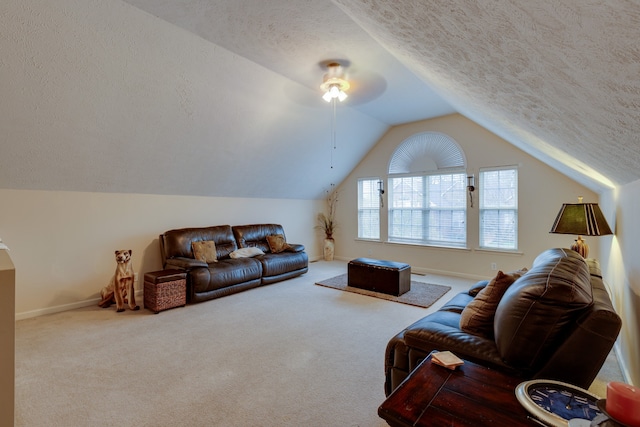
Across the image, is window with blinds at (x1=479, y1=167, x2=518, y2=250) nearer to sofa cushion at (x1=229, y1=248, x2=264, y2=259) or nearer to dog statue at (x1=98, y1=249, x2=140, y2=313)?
sofa cushion at (x1=229, y1=248, x2=264, y2=259)

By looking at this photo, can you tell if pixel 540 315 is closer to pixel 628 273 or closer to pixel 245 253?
pixel 628 273

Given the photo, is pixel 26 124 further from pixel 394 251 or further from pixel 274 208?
pixel 394 251

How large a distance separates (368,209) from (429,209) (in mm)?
1423

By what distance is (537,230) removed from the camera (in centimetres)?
474

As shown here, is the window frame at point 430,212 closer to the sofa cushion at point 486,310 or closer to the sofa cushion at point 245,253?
the sofa cushion at point 245,253

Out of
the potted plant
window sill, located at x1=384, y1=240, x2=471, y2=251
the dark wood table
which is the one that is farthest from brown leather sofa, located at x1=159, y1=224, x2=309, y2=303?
the dark wood table

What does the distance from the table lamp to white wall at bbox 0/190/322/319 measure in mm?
5071

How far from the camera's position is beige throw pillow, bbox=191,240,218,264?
4605 millimetres

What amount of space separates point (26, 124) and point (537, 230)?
6.74 metres

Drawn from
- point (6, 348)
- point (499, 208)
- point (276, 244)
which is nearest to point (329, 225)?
point (276, 244)

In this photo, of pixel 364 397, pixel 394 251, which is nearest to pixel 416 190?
pixel 394 251

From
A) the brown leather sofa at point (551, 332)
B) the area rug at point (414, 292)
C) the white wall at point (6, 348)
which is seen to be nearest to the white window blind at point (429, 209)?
the area rug at point (414, 292)

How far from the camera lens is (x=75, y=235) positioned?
390 centimetres

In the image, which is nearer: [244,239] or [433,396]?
[433,396]
